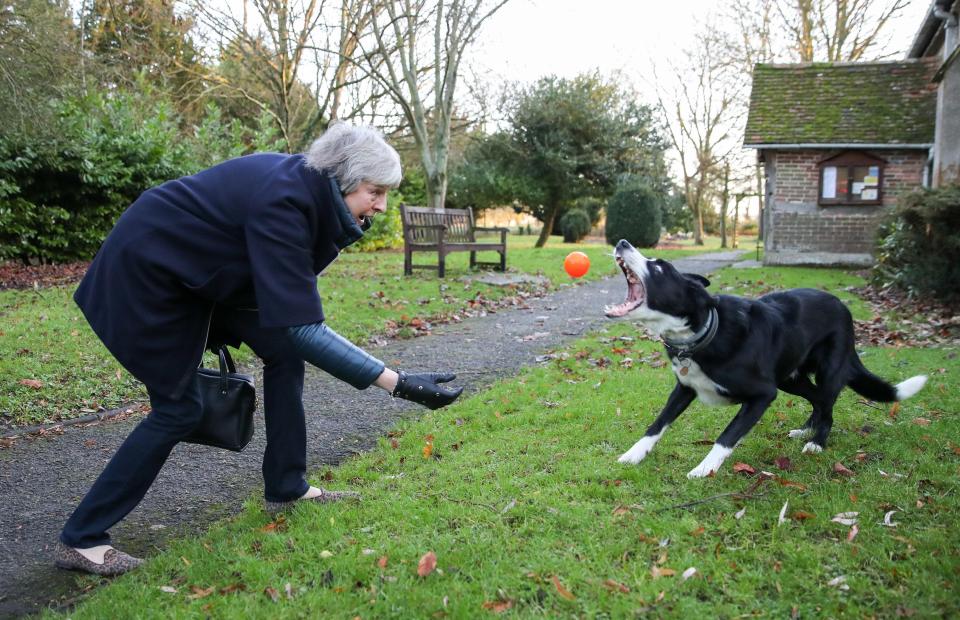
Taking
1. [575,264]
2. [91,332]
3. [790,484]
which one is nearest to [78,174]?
[91,332]

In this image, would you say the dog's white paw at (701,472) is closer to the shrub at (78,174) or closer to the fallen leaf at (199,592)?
the fallen leaf at (199,592)

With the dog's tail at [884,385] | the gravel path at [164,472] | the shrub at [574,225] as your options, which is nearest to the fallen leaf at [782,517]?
the dog's tail at [884,385]

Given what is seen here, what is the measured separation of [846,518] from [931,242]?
8304mm

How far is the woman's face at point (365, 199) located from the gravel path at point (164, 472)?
1.83 m

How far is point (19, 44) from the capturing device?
11312 millimetres

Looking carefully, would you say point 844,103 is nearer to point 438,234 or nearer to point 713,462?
point 438,234

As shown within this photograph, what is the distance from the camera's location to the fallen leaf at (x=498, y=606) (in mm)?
2647

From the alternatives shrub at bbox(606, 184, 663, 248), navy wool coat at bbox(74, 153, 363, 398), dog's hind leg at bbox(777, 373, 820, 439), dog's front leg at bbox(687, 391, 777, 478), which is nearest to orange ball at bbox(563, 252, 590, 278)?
dog's hind leg at bbox(777, 373, 820, 439)

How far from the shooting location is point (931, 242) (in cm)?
988

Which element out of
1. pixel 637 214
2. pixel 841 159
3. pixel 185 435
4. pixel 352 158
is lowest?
pixel 185 435

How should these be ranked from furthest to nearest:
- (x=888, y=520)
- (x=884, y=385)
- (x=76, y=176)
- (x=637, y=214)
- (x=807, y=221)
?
1. (x=637, y=214)
2. (x=807, y=221)
3. (x=76, y=176)
4. (x=884, y=385)
5. (x=888, y=520)

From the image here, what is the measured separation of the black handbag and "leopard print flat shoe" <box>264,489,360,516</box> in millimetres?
379

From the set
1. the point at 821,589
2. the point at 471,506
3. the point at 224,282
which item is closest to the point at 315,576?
the point at 471,506

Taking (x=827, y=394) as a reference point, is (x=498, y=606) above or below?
below
